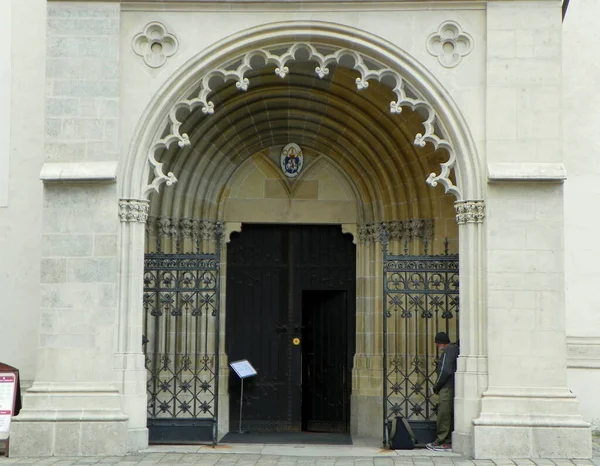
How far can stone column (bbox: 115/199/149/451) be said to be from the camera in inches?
455

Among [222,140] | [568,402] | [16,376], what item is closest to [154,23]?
[222,140]

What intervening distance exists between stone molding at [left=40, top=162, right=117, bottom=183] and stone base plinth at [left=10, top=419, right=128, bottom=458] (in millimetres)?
2661

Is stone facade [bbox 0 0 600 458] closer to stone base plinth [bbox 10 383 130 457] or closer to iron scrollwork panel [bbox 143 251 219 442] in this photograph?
stone base plinth [bbox 10 383 130 457]

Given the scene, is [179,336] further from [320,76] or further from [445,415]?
[320,76]

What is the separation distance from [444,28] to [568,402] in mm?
4340

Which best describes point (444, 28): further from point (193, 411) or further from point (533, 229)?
point (193, 411)

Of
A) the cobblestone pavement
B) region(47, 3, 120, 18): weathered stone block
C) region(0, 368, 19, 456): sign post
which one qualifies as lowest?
the cobblestone pavement

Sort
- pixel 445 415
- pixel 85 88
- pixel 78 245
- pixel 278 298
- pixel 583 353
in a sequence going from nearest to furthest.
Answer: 1. pixel 78 245
2. pixel 85 88
3. pixel 445 415
4. pixel 583 353
5. pixel 278 298

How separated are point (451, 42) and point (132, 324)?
4.78 meters

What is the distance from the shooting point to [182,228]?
46.5 ft

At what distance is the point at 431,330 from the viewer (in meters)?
13.8

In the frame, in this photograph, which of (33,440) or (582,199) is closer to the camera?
(33,440)

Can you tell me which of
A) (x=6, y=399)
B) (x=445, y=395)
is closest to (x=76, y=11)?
(x=6, y=399)

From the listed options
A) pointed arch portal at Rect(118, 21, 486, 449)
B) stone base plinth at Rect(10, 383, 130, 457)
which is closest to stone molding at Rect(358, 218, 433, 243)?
pointed arch portal at Rect(118, 21, 486, 449)
